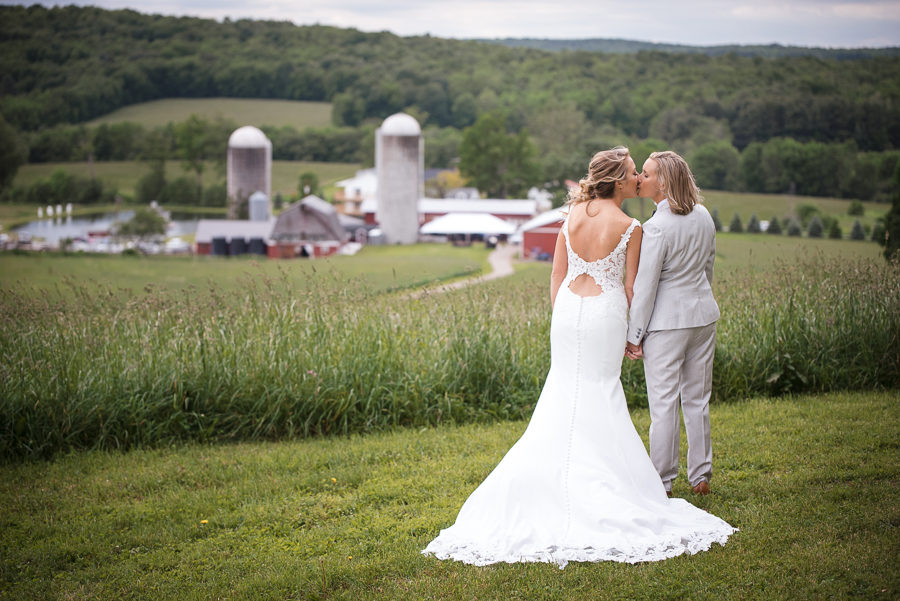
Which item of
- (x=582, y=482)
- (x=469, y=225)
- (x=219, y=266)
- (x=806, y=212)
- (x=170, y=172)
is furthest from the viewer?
(x=170, y=172)

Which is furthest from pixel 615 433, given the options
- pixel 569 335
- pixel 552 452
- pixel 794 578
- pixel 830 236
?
pixel 830 236

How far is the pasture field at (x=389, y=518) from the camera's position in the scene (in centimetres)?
307

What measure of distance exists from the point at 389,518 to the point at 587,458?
1216 mm

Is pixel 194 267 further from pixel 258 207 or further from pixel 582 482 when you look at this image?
pixel 582 482

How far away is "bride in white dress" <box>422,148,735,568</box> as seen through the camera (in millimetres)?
3297

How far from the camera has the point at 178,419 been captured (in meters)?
5.55

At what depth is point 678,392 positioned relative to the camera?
12.8 ft

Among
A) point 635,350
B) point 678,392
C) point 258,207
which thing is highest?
point 258,207

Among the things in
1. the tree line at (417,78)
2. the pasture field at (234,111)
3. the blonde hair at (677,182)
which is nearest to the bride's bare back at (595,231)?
the blonde hair at (677,182)

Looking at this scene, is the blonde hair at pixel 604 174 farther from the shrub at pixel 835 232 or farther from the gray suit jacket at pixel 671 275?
the shrub at pixel 835 232

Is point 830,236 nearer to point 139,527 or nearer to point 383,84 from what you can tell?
point 139,527

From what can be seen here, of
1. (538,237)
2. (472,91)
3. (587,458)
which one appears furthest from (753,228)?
(472,91)

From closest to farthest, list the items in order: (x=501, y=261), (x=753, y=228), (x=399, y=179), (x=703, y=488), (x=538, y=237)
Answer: (x=703, y=488)
(x=501, y=261)
(x=538, y=237)
(x=753, y=228)
(x=399, y=179)

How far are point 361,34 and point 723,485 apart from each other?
136m
